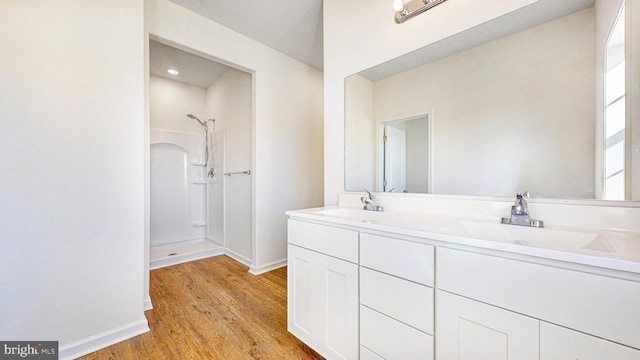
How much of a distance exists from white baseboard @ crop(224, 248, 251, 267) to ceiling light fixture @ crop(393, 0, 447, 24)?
2861mm

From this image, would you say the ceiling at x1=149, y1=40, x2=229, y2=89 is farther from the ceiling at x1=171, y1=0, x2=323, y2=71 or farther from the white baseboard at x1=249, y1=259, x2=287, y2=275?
the white baseboard at x1=249, y1=259, x2=287, y2=275

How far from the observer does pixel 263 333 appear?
1655 mm

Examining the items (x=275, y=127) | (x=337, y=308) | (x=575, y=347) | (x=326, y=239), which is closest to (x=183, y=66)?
(x=275, y=127)

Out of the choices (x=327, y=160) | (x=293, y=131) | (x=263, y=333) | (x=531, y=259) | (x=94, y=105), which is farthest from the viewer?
(x=293, y=131)

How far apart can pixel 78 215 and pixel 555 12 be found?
109 inches

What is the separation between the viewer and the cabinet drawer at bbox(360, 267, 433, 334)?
3.14ft

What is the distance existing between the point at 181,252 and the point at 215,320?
5.84ft

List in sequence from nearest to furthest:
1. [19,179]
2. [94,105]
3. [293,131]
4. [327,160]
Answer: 1. [19,179]
2. [94,105]
3. [327,160]
4. [293,131]

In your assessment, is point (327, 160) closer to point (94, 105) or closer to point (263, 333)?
point (263, 333)

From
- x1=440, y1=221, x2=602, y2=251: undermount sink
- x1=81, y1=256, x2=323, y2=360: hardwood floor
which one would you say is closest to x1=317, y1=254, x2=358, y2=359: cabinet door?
x1=81, y1=256, x2=323, y2=360: hardwood floor

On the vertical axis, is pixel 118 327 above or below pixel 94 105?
below

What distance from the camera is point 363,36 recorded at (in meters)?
1.84

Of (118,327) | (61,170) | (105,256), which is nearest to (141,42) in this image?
(61,170)

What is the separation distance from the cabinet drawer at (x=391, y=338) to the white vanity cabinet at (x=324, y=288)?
0.21 ft
